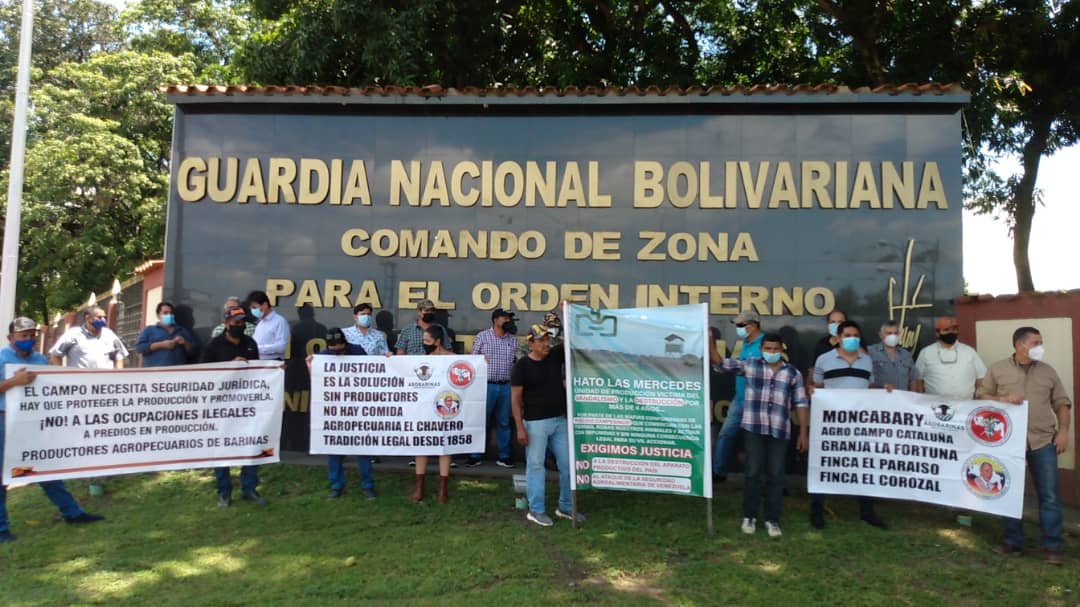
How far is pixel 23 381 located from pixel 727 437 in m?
6.05

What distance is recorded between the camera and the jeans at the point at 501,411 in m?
7.65

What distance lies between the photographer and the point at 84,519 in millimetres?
6051

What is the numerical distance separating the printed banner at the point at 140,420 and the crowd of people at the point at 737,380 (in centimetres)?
22

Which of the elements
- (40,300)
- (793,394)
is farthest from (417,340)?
(40,300)

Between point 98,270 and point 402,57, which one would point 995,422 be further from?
point 98,270

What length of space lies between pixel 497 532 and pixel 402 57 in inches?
300

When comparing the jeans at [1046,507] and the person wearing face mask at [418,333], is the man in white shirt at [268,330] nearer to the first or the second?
the person wearing face mask at [418,333]

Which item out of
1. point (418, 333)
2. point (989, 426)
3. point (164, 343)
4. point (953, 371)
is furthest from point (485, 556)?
point (953, 371)

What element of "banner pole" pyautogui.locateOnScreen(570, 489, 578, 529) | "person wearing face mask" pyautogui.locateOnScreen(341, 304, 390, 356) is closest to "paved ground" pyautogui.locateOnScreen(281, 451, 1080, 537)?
"person wearing face mask" pyautogui.locateOnScreen(341, 304, 390, 356)

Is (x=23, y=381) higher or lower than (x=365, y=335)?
lower

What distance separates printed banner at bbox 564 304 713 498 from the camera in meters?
5.88

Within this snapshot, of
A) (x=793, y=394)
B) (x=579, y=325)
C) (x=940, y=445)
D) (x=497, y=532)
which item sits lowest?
(x=497, y=532)

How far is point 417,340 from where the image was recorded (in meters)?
7.73

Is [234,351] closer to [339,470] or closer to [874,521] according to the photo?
[339,470]
